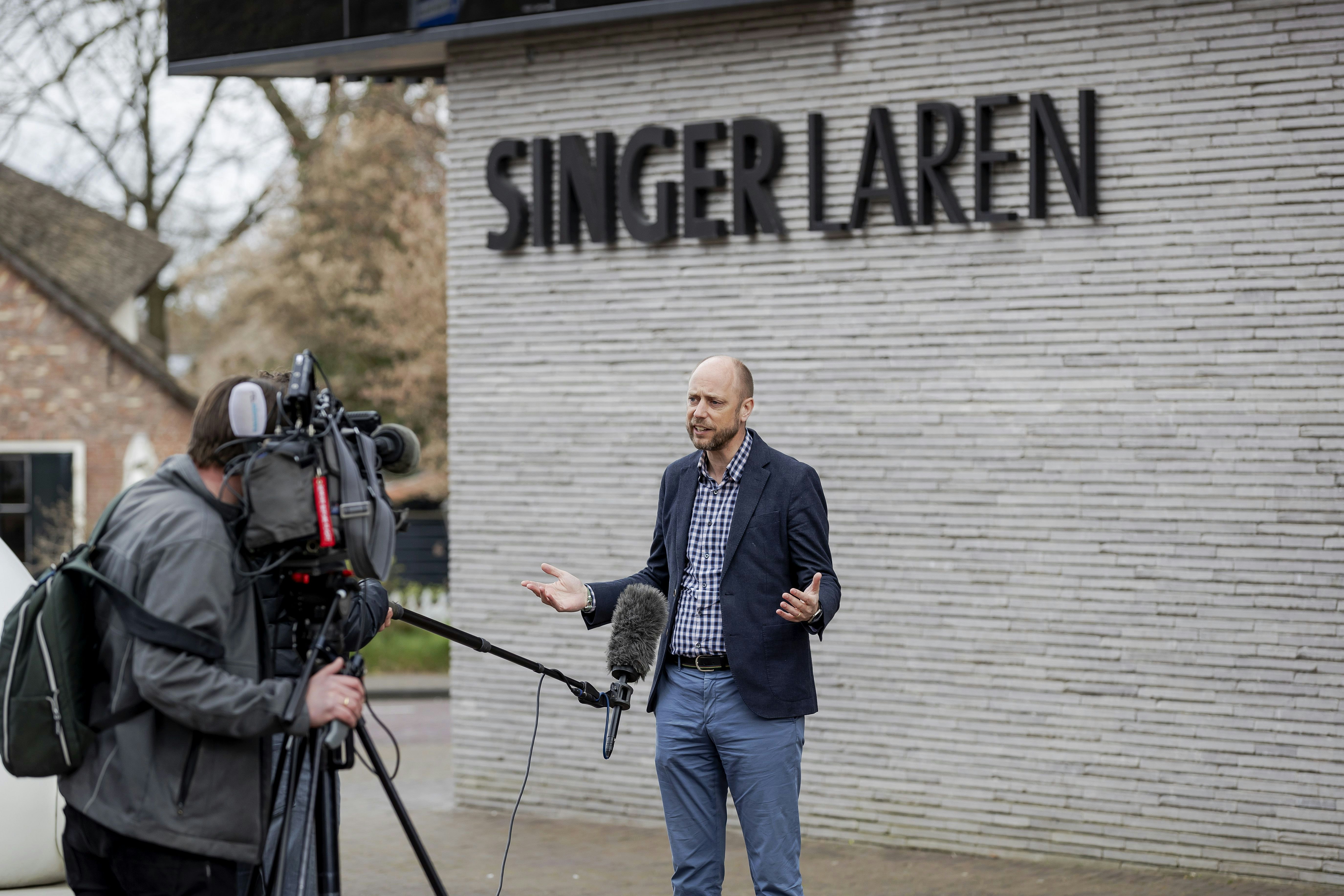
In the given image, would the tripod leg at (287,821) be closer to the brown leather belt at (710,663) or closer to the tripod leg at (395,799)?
the tripod leg at (395,799)

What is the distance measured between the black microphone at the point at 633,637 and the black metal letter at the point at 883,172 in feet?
11.2

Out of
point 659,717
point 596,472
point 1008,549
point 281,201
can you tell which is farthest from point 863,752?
point 281,201

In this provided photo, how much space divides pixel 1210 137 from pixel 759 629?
12.0 feet

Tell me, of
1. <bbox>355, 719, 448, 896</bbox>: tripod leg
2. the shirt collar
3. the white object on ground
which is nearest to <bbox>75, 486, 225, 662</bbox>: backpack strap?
<bbox>355, 719, 448, 896</bbox>: tripod leg

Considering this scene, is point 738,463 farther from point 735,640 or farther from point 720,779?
point 720,779

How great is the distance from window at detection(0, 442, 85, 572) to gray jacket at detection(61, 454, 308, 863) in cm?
1916

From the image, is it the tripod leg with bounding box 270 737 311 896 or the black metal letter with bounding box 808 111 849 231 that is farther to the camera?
the black metal letter with bounding box 808 111 849 231

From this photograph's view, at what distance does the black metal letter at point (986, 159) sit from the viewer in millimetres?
7285

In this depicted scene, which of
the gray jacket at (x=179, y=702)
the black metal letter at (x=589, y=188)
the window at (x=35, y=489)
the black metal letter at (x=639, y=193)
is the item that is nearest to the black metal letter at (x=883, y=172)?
the black metal letter at (x=639, y=193)

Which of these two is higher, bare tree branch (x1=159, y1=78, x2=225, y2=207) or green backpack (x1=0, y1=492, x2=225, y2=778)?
bare tree branch (x1=159, y1=78, x2=225, y2=207)

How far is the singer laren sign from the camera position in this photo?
23.5 ft

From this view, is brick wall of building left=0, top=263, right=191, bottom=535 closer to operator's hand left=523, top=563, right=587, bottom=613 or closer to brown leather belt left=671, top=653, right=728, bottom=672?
operator's hand left=523, top=563, right=587, bottom=613

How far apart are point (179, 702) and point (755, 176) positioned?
529 cm

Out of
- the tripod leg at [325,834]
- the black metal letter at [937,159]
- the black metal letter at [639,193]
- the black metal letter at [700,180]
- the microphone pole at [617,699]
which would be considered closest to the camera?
the tripod leg at [325,834]
